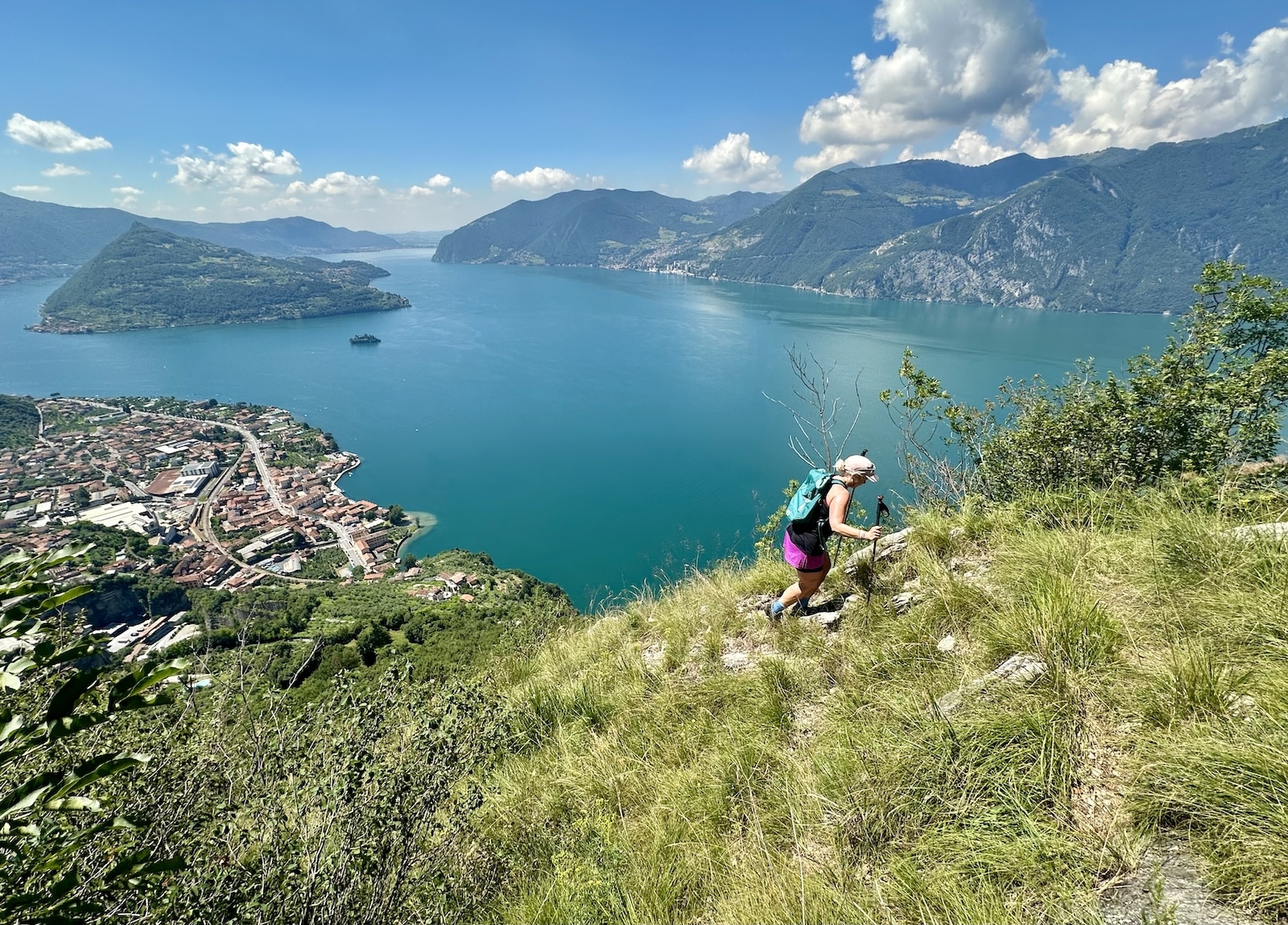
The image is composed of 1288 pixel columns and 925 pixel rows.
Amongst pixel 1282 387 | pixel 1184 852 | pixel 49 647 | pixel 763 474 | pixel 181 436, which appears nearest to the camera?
pixel 49 647

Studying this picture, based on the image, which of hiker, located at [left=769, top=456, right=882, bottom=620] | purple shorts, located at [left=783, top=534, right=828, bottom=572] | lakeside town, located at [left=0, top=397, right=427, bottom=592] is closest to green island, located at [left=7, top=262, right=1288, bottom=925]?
hiker, located at [left=769, top=456, right=882, bottom=620]

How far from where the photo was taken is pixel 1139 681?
235 centimetres

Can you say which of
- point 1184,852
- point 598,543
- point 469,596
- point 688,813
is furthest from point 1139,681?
point 598,543

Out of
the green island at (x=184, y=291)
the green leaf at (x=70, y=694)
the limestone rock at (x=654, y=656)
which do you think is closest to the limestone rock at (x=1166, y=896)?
the green leaf at (x=70, y=694)

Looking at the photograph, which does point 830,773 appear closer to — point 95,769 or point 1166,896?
point 1166,896

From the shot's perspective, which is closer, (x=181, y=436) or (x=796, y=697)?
(x=796, y=697)

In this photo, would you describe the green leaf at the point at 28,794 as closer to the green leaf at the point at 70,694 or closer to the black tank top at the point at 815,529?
the green leaf at the point at 70,694

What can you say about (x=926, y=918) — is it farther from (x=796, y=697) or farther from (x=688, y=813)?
(x=796, y=697)

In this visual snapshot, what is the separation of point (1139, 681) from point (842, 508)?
5.87 feet

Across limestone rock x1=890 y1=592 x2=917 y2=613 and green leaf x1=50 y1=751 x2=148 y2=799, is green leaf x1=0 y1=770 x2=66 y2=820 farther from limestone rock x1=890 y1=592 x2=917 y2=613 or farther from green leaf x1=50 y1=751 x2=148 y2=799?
Result: limestone rock x1=890 y1=592 x2=917 y2=613

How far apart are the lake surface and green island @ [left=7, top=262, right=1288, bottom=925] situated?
3.06 metres

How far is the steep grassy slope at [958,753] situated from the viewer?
188 centimetres

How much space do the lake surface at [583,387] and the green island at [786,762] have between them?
3.06 m

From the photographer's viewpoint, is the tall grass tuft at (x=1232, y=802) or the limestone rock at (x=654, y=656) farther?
the limestone rock at (x=654, y=656)
